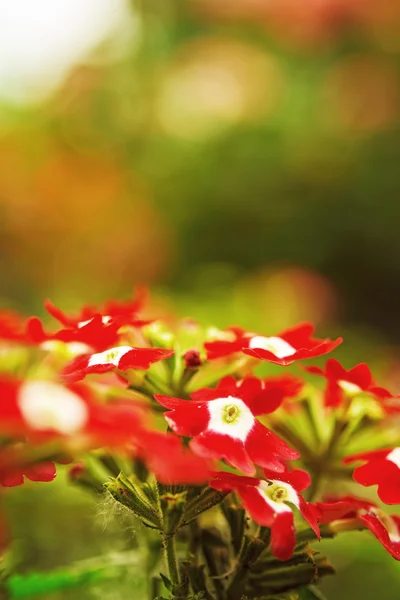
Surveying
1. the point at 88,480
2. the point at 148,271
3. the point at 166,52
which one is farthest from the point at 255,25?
the point at 88,480

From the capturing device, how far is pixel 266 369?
1146 mm

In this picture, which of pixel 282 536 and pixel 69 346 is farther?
pixel 69 346

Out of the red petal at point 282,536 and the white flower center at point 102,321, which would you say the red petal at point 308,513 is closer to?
the red petal at point 282,536

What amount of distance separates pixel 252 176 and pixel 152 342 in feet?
8.40

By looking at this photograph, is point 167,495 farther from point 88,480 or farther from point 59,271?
point 59,271

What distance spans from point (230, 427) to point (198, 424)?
0.06 ft

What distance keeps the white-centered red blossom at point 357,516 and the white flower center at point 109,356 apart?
0.15 m

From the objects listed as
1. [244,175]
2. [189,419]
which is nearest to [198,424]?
[189,419]

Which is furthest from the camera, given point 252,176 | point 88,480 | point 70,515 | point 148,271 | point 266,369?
point 252,176

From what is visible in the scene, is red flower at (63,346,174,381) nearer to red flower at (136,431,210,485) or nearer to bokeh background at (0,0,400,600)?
red flower at (136,431,210,485)

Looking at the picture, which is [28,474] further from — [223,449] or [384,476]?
[384,476]

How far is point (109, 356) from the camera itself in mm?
433

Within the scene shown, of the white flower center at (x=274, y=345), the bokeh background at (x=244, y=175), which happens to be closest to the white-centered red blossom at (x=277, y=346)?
the white flower center at (x=274, y=345)

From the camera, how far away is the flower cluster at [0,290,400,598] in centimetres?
30
